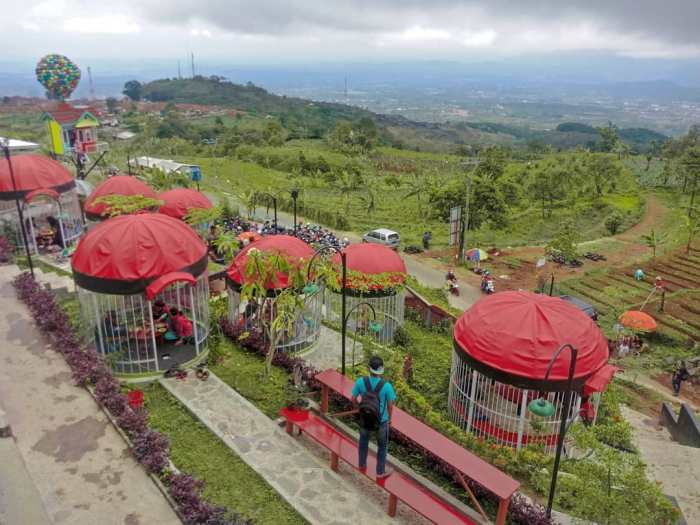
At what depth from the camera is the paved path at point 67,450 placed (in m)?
8.98

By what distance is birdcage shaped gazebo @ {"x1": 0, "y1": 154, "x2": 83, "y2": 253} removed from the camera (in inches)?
848

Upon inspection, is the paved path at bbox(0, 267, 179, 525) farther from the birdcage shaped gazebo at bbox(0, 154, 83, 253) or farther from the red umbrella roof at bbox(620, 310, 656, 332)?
the red umbrella roof at bbox(620, 310, 656, 332)

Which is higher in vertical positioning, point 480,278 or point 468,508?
point 468,508

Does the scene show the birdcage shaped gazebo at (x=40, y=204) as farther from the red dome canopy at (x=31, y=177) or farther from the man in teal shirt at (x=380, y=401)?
the man in teal shirt at (x=380, y=401)

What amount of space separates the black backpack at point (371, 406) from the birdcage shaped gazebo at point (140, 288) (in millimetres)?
6559

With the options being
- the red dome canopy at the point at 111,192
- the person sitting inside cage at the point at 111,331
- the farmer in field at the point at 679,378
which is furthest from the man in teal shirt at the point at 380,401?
the red dome canopy at the point at 111,192

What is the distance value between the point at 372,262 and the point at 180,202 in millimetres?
12101

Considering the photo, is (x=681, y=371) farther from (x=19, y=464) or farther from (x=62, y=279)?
(x=62, y=279)

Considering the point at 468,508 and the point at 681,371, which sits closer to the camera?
the point at 468,508

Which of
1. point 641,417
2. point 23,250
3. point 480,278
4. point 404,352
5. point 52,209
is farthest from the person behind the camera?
point 480,278

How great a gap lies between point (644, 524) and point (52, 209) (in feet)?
81.9

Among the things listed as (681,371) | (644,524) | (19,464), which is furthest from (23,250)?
(681,371)

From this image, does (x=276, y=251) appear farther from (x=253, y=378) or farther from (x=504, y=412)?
(x=504, y=412)

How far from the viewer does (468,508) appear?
9.45 m
